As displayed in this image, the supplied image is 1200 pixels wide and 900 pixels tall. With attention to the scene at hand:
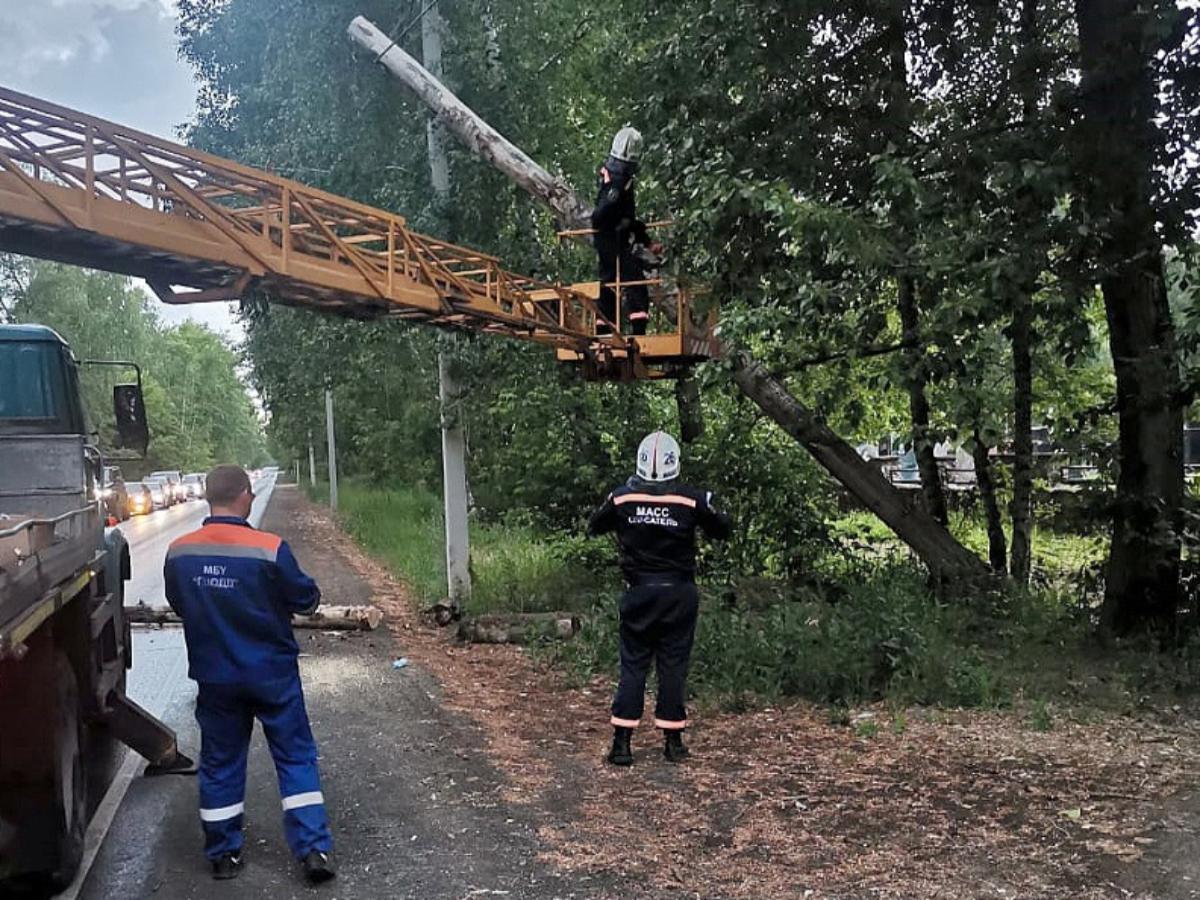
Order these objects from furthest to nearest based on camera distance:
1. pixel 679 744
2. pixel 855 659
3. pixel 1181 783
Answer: pixel 855 659 < pixel 679 744 < pixel 1181 783

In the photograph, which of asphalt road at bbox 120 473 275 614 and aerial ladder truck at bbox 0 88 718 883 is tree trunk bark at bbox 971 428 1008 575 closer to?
aerial ladder truck at bbox 0 88 718 883

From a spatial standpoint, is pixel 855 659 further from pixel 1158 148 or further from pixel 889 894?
pixel 1158 148

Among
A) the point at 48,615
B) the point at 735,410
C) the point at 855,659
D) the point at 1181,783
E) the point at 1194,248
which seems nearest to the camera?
the point at 48,615

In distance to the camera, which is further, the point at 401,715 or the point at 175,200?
the point at 401,715

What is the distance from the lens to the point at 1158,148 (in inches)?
295

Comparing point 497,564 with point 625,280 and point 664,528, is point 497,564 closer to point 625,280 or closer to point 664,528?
point 625,280

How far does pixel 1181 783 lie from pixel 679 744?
9.22ft

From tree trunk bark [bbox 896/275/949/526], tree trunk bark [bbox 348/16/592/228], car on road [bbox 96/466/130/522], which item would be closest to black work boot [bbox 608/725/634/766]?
tree trunk bark [bbox 896/275/949/526]

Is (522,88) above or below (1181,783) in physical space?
above

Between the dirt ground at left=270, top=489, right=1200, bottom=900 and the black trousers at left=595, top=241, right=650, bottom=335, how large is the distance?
390cm

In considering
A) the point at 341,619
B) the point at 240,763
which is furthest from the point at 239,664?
the point at 341,619

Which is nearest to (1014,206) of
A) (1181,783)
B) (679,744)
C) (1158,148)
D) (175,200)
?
(1158,148)

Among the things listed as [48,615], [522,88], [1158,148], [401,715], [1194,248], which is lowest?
[401,715]

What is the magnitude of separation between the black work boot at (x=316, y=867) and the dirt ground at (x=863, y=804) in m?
0.98
